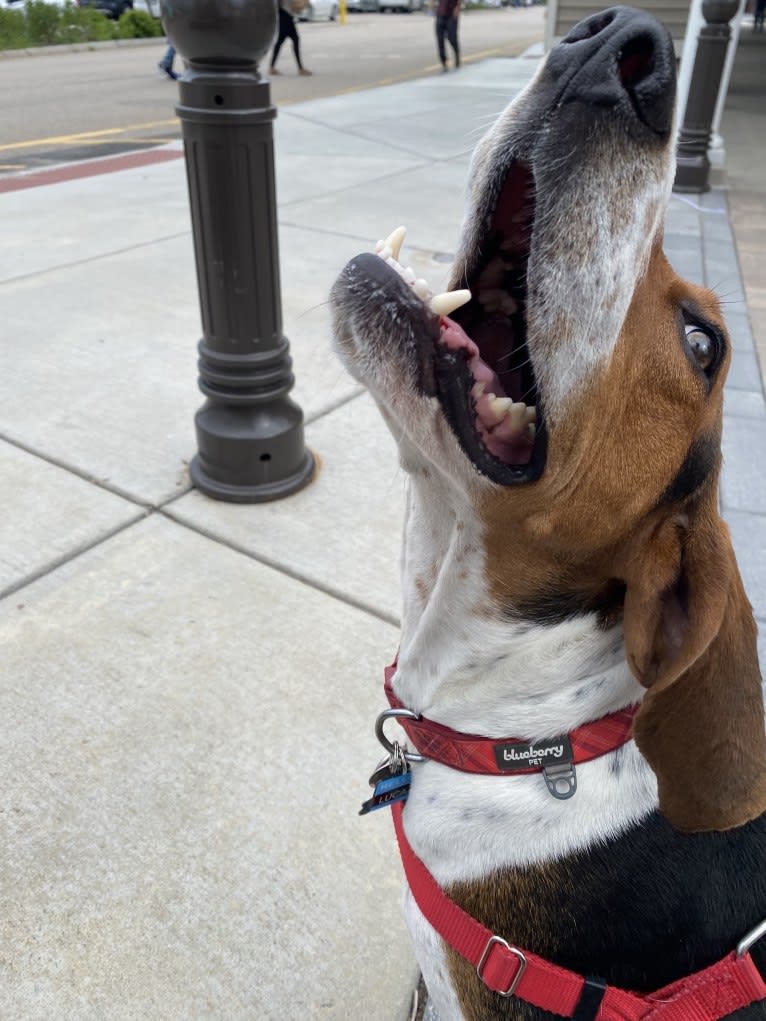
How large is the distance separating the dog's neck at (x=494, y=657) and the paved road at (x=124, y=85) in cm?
1015

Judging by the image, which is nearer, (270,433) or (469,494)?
(469,494)

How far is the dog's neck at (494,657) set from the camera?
1731mm

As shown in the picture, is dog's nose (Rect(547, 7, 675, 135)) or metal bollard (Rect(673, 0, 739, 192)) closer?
dog's nose (Rect(547, 7, 675, 135))

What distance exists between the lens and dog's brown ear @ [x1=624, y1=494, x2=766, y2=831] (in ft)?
4.87

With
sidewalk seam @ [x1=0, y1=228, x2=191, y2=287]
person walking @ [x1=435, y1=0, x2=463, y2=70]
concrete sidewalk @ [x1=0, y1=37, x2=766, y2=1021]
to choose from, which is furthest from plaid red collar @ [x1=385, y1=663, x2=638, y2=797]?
person walking @ [x1=435, y1=0, x2=463, y2=70]

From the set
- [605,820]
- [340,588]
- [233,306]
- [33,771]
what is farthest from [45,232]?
[605,820]

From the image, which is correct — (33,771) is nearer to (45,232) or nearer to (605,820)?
(605,820)

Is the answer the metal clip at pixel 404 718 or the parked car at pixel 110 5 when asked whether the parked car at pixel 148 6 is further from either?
the metal clip at pixel 404 718

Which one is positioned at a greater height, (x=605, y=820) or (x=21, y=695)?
(x=605, y=820)

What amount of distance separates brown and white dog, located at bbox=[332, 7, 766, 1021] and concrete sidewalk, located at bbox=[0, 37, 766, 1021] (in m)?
0.62

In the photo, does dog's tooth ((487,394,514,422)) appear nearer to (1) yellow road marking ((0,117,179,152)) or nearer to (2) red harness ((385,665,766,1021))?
(2) red harness ((385,665,766,1021))

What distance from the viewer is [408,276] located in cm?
175

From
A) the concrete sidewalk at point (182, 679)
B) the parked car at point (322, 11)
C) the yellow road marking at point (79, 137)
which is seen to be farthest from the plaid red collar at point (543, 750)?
the parked car at point (322, 11)

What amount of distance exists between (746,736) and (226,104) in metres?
2.99
